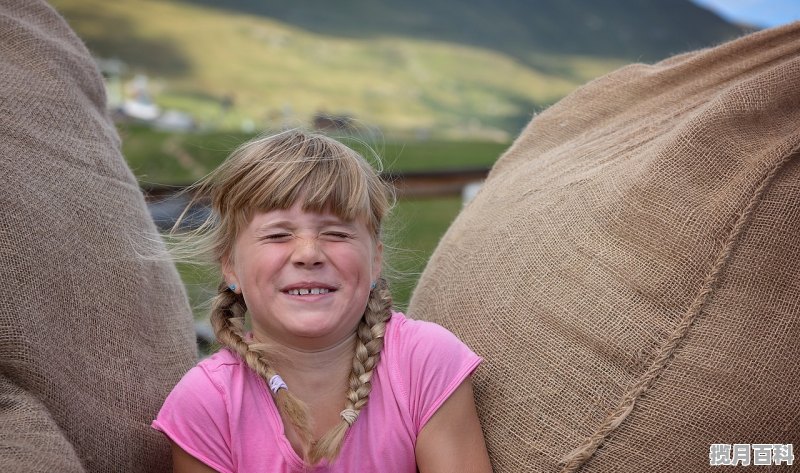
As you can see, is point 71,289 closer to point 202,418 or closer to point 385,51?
point 202,418

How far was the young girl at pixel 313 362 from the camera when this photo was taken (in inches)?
54.3

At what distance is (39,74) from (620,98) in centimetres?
121

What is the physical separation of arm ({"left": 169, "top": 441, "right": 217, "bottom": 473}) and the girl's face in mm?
232

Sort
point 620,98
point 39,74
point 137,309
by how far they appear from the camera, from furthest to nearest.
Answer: point 620,98
point 39,74
point 137,309

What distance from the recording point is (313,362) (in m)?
1.46

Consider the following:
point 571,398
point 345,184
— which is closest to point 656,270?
point 571,398

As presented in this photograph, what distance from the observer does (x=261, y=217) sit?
1430 mm

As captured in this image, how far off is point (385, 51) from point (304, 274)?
864 centimetres

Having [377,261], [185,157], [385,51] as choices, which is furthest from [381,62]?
[377,261]

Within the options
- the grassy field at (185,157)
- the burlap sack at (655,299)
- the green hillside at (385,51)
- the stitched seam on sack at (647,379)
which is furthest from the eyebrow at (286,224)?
the green hillside at (385,51)

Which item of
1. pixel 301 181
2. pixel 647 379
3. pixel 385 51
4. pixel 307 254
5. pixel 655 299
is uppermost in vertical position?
pixel 385 51

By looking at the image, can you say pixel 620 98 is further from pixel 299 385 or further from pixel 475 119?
pixel 475 119

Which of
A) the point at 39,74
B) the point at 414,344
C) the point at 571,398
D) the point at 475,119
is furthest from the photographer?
the point at 475,119

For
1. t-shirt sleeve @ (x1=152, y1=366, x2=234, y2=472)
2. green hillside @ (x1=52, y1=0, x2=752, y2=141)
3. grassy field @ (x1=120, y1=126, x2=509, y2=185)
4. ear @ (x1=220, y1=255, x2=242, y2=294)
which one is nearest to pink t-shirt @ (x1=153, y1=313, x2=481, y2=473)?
t-shirt sleeve @ (x1=152, y1=366, x2=234, y2=472)
